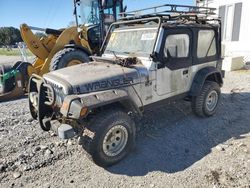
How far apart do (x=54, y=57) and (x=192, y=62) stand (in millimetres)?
4014

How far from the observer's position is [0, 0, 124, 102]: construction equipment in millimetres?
6934

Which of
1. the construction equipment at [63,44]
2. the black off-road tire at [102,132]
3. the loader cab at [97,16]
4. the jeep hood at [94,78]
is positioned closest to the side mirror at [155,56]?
the jeep hood at [94,78]

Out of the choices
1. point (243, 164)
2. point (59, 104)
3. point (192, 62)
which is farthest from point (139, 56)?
point (243, 164)

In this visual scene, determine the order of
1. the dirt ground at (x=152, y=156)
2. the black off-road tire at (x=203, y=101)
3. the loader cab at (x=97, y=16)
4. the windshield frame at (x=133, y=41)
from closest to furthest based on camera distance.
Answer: the dirt ground at (x=152, y=156), the windshield frame at (x=133, y=41), the black off-road tire at (x=203, y=101), the loader cab at (x=97, y=16)

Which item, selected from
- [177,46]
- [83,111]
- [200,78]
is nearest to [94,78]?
[83,111]

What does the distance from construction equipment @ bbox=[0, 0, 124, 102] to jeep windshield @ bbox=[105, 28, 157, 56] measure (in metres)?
2.40

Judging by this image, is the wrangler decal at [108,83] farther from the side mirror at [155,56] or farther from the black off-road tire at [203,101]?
the black off-road tire at [203,101]

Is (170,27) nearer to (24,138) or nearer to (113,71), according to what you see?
(113,71)

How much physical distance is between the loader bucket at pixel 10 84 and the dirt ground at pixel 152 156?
1708 millimetres

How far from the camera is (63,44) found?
301 inches

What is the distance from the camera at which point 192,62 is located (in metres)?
4.86

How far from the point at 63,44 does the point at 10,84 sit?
2.03m

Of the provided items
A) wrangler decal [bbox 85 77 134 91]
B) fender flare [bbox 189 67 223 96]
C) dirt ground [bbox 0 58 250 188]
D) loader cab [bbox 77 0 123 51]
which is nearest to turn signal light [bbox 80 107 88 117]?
wrangler decal [bbox 85 77 134 91]

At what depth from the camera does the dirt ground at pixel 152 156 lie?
129 inches
